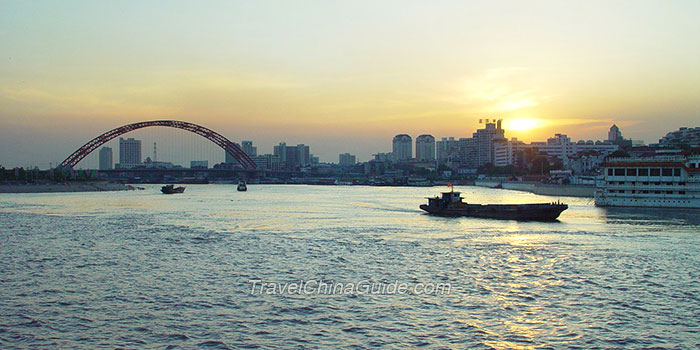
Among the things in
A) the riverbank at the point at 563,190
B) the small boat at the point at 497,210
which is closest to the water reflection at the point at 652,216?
the small boat at the point at 497,210

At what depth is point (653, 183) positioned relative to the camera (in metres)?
52.6

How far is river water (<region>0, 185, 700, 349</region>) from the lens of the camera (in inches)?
539

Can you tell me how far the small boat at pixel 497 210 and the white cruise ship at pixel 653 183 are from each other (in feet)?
A: 41.0

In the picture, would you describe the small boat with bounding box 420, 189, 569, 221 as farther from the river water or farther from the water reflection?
the river water

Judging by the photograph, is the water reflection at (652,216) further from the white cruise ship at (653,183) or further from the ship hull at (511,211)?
the ship hull at (511,211)

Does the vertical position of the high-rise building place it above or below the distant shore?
above

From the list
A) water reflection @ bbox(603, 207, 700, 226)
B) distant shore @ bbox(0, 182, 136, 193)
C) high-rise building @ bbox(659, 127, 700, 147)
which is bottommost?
water reflection @ bbox(603, 207, 700, 226)

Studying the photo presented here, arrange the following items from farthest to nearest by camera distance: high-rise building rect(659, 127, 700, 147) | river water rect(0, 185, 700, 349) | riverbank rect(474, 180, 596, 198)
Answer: high-rise building rect(659, 127, 700, 147), riverbank rect(474, 180, 596, 198), river water rect(0, 185, 700, 349)

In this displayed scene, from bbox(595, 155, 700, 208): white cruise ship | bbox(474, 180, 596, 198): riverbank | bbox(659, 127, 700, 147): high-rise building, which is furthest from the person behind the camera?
bbox(659, 127, 700, 147): high-rise building

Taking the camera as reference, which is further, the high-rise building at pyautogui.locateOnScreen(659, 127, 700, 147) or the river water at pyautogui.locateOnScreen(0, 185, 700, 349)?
the high-rise building at pyautogui.locateOnScreen(659, 127, 700, 147)

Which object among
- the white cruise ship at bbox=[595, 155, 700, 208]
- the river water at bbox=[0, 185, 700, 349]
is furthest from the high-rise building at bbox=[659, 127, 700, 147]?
the river water at bbox=[0, 185, 700, 349]

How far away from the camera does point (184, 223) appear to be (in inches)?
1644

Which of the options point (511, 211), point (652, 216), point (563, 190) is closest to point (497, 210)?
point (511, 211)

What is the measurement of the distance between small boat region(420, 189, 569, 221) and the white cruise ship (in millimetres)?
12491
